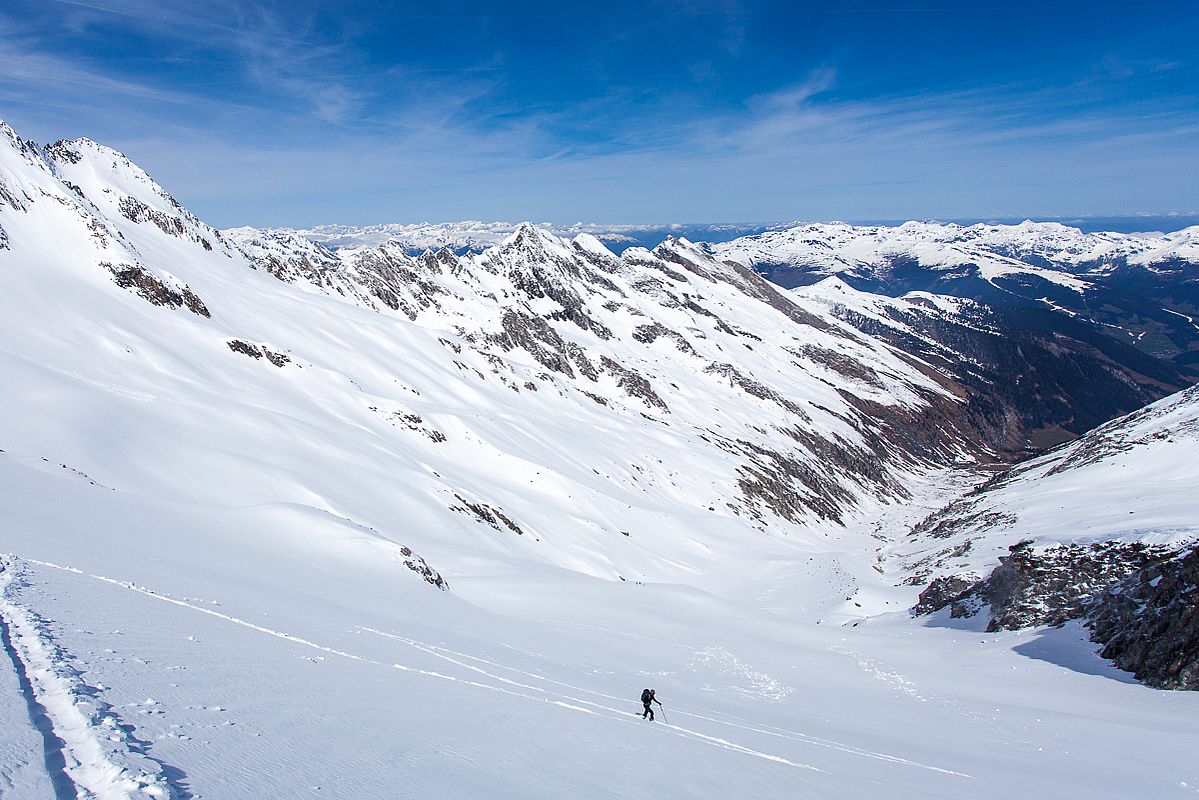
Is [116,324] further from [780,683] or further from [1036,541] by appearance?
[1036,541]

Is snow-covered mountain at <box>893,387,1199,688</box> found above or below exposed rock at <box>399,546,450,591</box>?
above

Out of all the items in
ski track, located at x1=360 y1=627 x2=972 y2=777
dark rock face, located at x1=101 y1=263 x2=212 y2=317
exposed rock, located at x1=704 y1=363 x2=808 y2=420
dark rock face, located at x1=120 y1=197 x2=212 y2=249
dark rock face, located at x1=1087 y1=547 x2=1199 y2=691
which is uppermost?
exposed rock, located at x1=704 y1=363 x2=808 y2=420

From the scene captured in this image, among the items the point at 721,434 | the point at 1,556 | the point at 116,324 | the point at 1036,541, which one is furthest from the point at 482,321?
the point at 1,556

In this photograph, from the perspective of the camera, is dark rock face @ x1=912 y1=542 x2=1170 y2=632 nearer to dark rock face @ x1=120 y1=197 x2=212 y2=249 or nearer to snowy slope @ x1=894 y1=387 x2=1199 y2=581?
snowy slope @ x1=894 y1=387 x2=1199 y2=581

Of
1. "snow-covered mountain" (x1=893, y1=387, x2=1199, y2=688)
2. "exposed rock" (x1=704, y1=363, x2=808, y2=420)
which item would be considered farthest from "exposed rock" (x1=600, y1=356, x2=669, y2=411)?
"snow-covered mountain" (x1=893, y1=387, x2=1199, y2=688)

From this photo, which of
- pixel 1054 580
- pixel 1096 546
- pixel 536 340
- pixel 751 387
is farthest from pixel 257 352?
pixel 751 387

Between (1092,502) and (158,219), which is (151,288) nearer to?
(158,219)

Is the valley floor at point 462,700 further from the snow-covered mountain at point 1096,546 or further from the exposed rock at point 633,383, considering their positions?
the exposed rock at point 633,383
